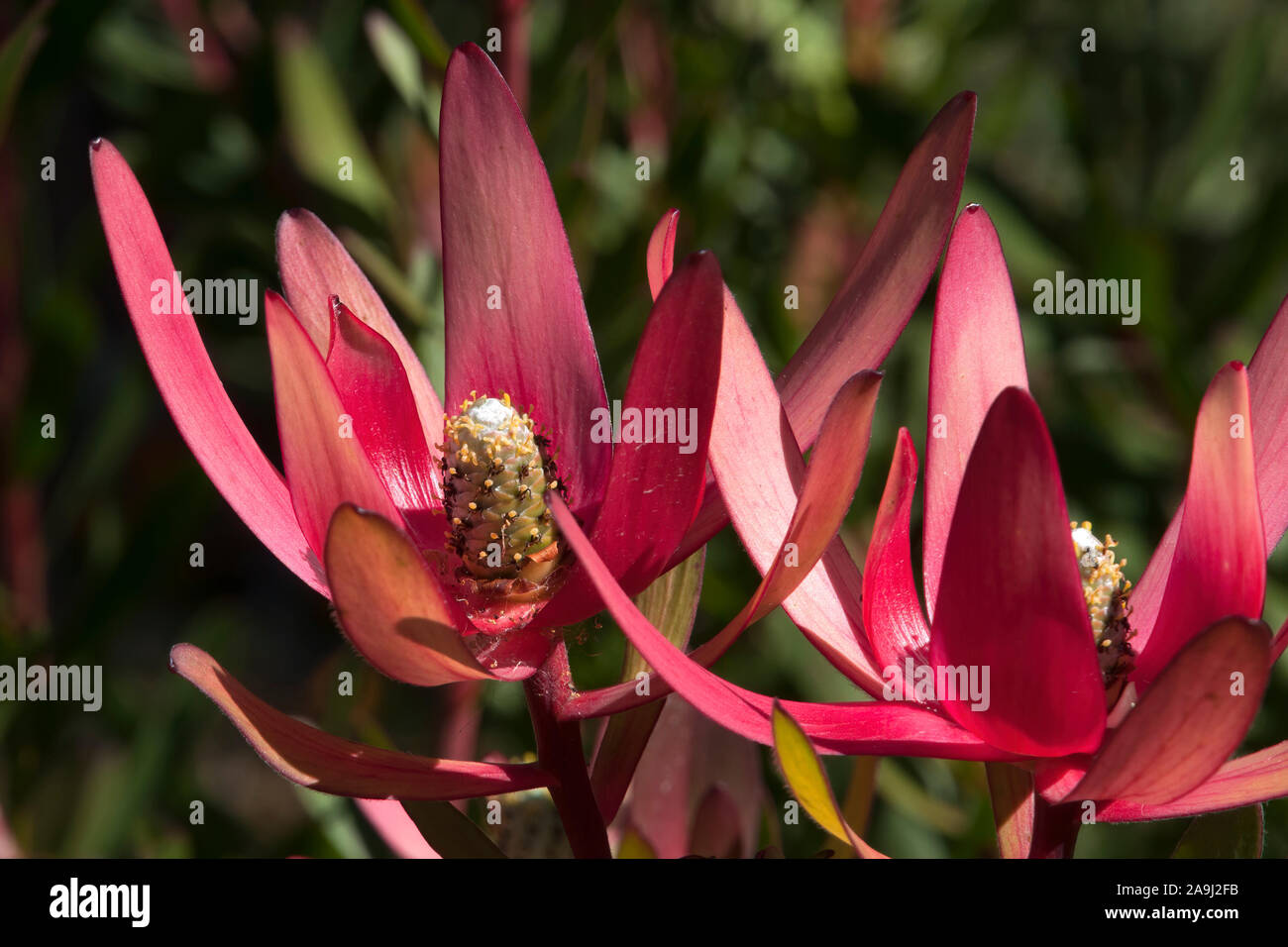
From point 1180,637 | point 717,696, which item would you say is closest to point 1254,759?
point 1180,637

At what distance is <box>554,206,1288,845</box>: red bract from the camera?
51 centimetres

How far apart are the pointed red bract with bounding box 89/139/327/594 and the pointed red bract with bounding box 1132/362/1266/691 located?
0.41m

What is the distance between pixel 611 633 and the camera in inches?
51.4

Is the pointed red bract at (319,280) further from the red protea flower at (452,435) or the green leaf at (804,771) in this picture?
the green leaf at (804,771)

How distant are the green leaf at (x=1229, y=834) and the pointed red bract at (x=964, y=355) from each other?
18cm

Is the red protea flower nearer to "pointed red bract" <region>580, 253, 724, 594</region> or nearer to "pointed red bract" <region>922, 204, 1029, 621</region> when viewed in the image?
"pointed red bract" <region>580, 253, 724, 594</region>

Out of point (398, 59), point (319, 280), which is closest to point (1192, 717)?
point (319, 280)

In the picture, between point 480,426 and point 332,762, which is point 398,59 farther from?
point 332,762

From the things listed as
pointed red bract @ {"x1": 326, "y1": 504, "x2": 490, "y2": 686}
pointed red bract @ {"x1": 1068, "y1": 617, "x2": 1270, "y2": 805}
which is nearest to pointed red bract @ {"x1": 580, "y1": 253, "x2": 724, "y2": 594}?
pointed red bract @ {"x1": 326, "y1": 504, "x2": 490, "y2": 686}

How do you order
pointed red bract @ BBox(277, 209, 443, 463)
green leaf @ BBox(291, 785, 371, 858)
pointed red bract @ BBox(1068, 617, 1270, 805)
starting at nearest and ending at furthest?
pointed red bract @ BBox(1068, 617, 1270, 805)
pointed red bract @ BBox(277, 209, 443, 463)
green leaf @ BBox(291, 785, 371, 858)

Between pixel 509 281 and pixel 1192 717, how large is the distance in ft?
1.34

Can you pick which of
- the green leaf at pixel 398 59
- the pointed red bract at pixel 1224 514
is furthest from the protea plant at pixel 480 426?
the green leaf at pixel 398 59

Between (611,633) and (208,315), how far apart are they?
2.19ft
